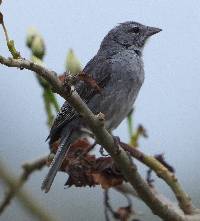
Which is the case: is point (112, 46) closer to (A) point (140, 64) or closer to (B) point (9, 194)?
(A) point (140, 64)

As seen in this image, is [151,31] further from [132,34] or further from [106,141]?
[106,141]

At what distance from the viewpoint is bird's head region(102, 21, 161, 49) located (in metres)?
4.94

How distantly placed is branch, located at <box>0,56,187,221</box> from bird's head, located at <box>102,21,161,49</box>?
3219 millimetres

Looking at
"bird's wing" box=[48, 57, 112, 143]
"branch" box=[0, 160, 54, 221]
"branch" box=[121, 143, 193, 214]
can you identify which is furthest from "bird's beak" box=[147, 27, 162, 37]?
"branch" box=[0, 160, 54, 221]

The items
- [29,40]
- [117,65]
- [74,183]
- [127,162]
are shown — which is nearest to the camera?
[127,162]

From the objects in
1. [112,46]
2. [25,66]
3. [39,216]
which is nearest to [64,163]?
[25,66]

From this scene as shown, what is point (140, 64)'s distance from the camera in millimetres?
4324

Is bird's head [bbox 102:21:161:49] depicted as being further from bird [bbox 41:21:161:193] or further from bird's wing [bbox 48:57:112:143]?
bird's wing [bbox 48:57:112:143]

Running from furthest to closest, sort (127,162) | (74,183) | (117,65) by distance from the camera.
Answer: (117,65), (74,183), (127,162)

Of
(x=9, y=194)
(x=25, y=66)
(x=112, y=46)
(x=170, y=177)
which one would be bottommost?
(x=112, y=46)

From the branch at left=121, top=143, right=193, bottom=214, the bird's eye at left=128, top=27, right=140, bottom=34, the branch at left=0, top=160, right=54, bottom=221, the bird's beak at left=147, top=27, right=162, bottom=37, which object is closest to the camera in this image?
the branch at left=0, top=160, right=54, bottom=221

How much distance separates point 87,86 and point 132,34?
5.21 ft

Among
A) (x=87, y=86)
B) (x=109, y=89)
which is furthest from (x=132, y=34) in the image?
(x=87, y=86)

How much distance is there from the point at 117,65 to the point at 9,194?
312cm
